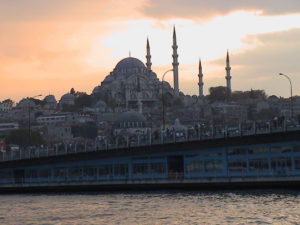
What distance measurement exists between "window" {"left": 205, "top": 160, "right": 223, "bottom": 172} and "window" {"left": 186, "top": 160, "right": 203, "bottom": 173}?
0.50 metres

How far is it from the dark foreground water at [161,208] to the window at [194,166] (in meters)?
6.52

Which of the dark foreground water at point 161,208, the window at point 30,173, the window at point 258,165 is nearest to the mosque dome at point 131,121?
the window at point 30,173

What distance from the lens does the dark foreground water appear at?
4216cm

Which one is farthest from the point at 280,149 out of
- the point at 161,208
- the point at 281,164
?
the point at 161,208

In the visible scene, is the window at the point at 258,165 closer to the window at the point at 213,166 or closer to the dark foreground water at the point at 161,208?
the window at the point at 213,166

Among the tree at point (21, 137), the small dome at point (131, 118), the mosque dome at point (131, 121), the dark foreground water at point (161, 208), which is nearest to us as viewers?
the dark foreground water at point (161, 208)

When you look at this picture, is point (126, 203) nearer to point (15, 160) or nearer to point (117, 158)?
point (117, 158)

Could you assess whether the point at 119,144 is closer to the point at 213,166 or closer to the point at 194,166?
the point at 194,166

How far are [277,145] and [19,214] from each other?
21.6m

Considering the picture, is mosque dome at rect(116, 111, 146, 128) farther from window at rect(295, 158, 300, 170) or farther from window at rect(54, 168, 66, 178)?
window at rect(295, 158, 300, 170)

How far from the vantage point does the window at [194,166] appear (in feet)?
210

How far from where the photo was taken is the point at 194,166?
211 feet

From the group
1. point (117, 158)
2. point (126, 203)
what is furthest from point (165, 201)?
point (117, 158)

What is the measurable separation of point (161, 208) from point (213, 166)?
16.6 m
